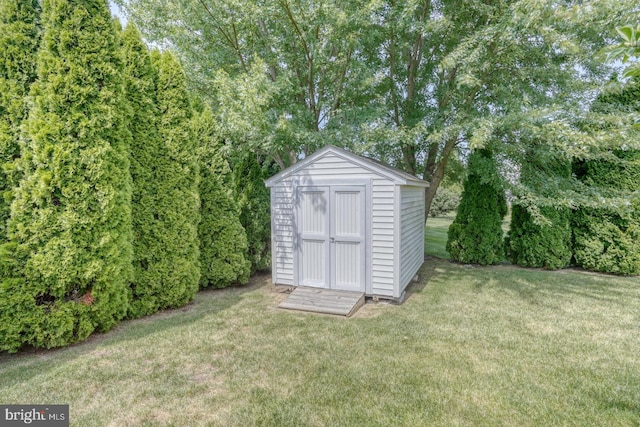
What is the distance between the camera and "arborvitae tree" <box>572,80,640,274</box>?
6.75m

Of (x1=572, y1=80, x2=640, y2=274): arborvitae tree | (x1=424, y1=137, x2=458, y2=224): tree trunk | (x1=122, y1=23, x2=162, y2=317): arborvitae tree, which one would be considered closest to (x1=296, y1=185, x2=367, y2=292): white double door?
(x1=122, y1=23, x2=162, y2=317): arborvitae tree

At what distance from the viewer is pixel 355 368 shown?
129 inches

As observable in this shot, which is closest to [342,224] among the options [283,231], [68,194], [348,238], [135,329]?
[348,238]

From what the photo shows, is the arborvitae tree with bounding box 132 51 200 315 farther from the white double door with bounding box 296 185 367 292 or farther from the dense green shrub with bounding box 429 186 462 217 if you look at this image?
the dense green shrub with bounding box 429 186 462 217

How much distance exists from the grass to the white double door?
75 cm

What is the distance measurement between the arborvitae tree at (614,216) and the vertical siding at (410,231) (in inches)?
143

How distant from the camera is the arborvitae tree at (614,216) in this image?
22.2ft

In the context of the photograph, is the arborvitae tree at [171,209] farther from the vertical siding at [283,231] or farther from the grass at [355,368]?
the vertical siding at [283,231]

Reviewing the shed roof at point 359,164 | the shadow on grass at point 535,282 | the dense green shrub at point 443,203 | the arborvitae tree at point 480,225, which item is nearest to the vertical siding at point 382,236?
the shed roof at point 359,164

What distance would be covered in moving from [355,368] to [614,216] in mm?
7298

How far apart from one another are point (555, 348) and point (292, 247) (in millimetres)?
4008

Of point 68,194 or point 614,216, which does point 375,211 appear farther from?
point 614,216

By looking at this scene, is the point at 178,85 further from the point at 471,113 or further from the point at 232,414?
the point at 471,113

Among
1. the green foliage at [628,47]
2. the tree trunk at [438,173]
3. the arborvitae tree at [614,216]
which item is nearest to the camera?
the green foliage at [628,47]
